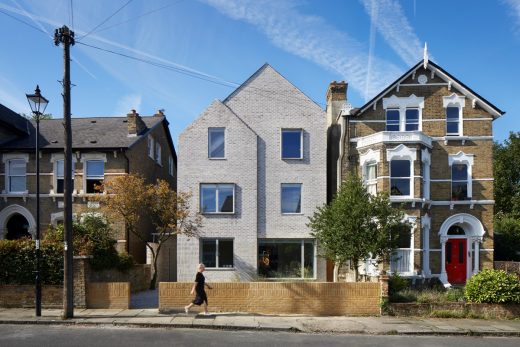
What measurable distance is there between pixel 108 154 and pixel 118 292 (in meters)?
10.7

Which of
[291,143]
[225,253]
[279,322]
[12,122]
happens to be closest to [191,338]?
[279,322]

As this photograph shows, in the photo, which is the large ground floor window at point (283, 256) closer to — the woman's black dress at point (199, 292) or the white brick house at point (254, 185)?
the white brick house at point (254, 185)

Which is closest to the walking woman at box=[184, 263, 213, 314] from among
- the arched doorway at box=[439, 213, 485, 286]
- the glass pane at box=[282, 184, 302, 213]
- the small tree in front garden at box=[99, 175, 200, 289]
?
the small tree in front garden at box=[99, 175, 200, 289]

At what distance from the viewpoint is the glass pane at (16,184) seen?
25312mm

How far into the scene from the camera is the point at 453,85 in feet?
76.7

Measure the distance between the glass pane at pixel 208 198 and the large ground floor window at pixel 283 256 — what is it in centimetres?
293

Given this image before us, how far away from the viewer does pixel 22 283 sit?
53.2 ft

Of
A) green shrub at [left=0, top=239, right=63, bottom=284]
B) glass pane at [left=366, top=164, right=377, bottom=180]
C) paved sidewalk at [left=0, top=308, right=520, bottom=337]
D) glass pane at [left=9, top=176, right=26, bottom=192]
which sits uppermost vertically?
glass pane at [left=366, top=164, right=377, bottom=180]

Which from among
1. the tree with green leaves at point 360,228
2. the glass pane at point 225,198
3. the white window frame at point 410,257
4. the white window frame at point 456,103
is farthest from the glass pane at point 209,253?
the white window frame at point 456,103

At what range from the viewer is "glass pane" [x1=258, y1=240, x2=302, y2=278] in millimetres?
23375

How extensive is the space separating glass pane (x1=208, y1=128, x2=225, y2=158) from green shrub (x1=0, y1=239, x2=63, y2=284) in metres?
9.22

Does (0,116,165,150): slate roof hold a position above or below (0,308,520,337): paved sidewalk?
above

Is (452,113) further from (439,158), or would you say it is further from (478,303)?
(478,303)

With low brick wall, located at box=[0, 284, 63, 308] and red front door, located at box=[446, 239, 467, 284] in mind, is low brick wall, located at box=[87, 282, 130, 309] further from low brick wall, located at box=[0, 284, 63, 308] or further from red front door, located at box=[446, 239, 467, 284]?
red front door, located at box=[446, 239, 467, 284]
